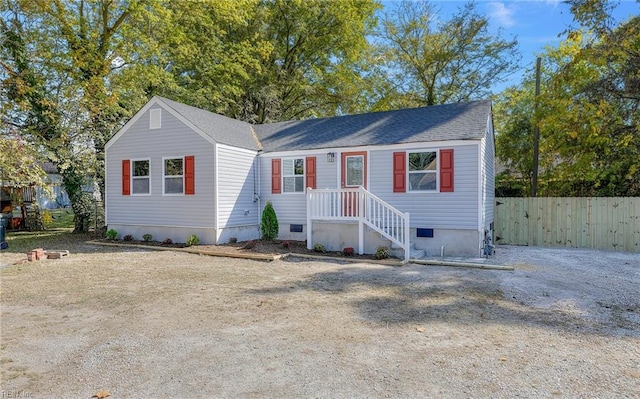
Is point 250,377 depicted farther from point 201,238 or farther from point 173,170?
point 173,170

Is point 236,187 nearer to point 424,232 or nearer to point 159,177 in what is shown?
point 159,177

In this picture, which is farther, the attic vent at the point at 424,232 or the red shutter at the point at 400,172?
the red shutter at the point at 400,172

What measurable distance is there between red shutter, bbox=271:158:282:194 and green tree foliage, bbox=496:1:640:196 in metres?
8.93

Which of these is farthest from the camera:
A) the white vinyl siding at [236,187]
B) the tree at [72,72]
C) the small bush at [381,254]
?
the tree at [72,72]

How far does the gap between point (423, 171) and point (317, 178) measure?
334cm

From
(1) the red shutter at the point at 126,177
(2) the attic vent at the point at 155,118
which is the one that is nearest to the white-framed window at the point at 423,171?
(2) the attic vent at the point at 155,118

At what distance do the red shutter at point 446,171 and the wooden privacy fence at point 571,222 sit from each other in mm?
4312

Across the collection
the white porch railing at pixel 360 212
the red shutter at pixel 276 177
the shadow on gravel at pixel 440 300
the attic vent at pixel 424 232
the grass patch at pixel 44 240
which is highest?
the red shutter at pixel 276 177

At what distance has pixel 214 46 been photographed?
63.0 ft

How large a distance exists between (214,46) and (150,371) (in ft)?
61.3

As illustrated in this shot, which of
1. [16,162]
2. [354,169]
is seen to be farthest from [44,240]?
[354,169]

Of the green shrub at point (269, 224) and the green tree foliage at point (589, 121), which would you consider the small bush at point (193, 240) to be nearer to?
the green shrub at point (269, 224)

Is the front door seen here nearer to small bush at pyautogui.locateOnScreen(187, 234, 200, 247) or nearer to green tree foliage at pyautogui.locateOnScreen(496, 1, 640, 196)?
small bush at pyautogui.locateOnScreen(187, 234, 200, 247)

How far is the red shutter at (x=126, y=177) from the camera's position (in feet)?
42.7
